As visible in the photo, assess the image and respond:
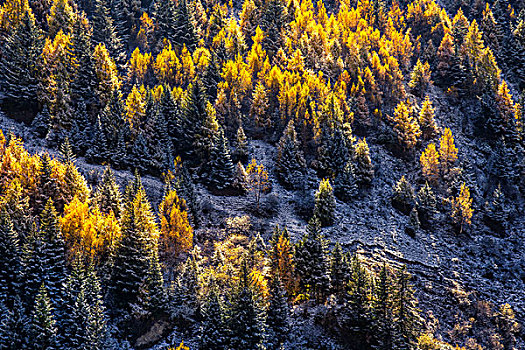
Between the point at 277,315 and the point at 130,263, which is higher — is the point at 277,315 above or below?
below

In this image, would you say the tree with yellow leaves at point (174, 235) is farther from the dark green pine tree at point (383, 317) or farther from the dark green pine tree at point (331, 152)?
the dark green pine tree at point (331, 152)

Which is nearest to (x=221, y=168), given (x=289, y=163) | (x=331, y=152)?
(x=289, y=163)

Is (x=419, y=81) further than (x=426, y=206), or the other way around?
(x=419, y=81)

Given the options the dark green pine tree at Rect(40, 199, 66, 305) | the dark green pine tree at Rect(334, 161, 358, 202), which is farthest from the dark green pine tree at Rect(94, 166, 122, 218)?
the dark green pine tree at Rect(334, 161, 358, 202)

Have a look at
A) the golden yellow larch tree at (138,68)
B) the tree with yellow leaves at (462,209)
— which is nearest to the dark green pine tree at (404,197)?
the tree with yellow leaves at (462,209)

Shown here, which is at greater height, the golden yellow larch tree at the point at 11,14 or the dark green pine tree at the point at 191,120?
the golden yellow larch tree at the point at 11,14

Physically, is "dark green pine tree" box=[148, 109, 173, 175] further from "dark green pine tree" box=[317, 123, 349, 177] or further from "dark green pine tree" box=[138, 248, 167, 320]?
"dark green pine tree" box=[138, 248, 167, 320]

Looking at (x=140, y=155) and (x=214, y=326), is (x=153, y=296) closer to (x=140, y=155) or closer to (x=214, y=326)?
(x=214, y=326)
